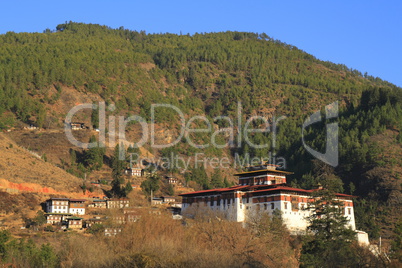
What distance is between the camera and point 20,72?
179250 mm

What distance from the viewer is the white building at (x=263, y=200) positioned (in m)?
102

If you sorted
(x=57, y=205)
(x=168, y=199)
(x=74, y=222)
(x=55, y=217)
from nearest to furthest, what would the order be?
(x=74, y=222) < (x=55, y=217) < (x=57, y=205) < (x=168, y=199)

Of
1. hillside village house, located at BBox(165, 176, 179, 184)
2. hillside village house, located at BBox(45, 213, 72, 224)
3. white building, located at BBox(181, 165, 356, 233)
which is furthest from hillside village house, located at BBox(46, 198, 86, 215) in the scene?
hillside village house, located at BBox(165, 176, 179, 184)

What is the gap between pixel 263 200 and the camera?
103938 mm

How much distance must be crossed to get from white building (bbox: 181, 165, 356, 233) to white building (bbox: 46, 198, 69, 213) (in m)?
20.5

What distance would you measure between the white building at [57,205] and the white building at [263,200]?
20521mm

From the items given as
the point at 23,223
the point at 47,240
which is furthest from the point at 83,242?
the point at 23,223

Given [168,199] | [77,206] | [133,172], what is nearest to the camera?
[77,206]

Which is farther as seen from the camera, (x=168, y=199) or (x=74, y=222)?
(x=168, y=199)

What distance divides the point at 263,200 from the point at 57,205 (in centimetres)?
3647

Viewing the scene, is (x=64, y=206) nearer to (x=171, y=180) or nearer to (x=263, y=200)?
(x=263, y=200)

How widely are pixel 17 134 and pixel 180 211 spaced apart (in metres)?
57.3

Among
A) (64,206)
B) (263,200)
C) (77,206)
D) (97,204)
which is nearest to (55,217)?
(64,206)

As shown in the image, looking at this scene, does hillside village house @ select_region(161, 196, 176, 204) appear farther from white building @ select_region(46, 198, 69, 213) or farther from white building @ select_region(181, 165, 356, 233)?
white building @ select_region(46, 198, 69, 213)
